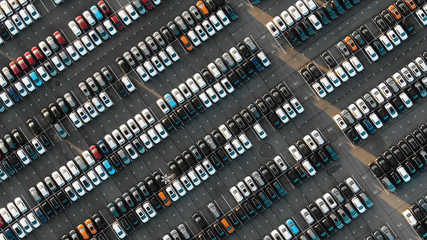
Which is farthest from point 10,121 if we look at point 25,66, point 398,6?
point 398,6

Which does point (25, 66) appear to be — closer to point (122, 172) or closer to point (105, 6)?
point (105, 6)

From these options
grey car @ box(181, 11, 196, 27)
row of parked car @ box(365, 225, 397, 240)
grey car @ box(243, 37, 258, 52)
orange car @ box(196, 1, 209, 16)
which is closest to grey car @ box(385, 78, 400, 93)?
grey car @ box(243, 37, 258, 52)

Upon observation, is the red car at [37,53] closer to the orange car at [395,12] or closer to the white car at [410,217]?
the orange car at [395,12]

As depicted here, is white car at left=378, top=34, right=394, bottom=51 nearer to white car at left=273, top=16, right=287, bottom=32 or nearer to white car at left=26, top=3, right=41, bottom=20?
white car at left=273, top=16, right=287, bottom=32

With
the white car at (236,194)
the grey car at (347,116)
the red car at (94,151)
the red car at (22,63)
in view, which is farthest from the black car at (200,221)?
the red car at (22,63)

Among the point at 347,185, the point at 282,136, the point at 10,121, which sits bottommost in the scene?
the point at 347,185

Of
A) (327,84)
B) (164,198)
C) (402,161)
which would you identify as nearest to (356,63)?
(327,84)
